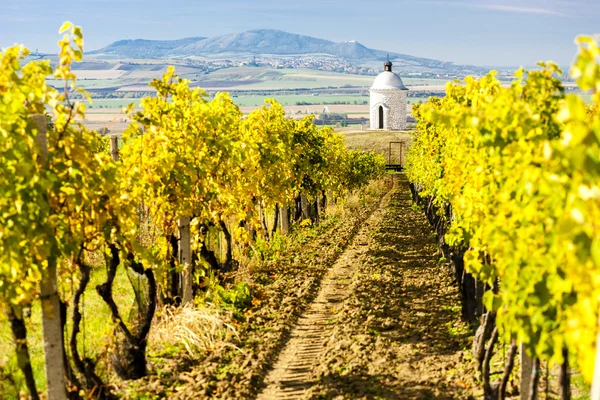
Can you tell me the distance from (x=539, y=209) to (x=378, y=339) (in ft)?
13.7

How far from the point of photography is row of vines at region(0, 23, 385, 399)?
15.5 ft

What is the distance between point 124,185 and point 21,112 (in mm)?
2307

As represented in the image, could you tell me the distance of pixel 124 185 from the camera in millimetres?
6852

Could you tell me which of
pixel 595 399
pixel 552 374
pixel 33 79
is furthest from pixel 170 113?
pixel 595 399

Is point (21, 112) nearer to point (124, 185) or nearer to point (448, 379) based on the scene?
point (124, 185)

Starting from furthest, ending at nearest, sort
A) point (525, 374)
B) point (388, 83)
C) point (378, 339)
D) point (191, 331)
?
point (388, 83) < point (378, 339) < point (191, 331) < point (525, 374)

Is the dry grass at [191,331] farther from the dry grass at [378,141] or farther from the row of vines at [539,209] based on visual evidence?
the dry grass at [378,141]

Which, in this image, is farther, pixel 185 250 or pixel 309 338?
pixel 185 250

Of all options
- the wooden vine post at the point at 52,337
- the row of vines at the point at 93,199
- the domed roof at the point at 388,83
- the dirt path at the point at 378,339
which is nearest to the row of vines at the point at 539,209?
the dirt path at the point at 378,339

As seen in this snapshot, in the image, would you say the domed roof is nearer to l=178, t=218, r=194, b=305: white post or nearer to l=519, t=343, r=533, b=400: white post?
l=178, t=218, r=194, b=305: white post

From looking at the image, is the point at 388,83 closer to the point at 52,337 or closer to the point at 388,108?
the point at 388,108

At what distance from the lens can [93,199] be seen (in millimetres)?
5441

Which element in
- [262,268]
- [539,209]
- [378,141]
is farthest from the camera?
[378,141]

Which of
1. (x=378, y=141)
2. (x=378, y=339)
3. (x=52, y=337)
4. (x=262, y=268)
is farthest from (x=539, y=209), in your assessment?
(x=378, y=141)
